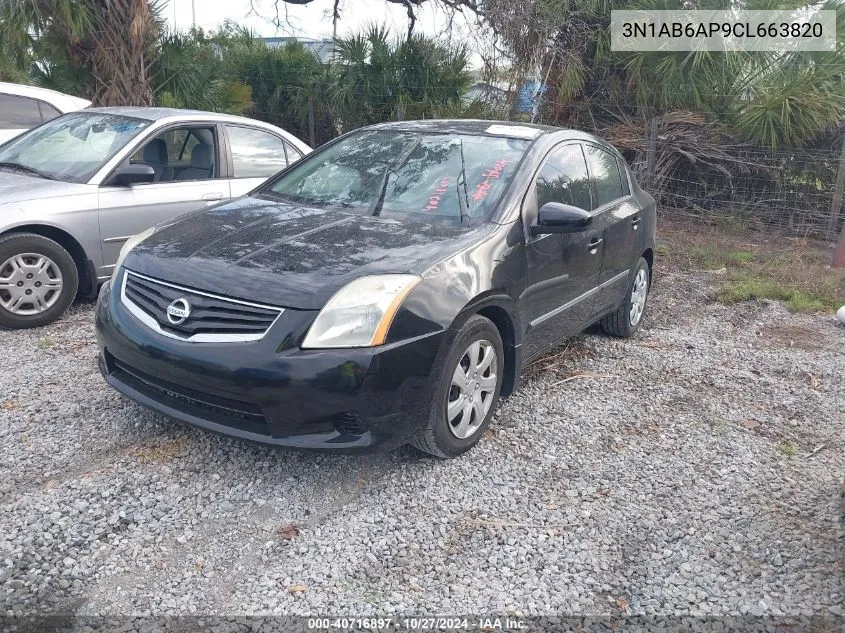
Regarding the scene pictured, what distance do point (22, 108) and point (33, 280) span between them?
3774mm

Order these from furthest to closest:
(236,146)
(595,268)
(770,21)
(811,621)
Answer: (770,21)
(236,146)
(595,268)
(811,621)

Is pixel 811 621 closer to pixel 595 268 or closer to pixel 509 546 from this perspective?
pixel 509 546

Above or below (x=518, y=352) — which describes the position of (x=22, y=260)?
above

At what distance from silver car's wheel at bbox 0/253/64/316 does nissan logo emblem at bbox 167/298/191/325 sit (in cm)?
241

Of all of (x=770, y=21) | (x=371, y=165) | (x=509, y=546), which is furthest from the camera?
(x=770, y=21)

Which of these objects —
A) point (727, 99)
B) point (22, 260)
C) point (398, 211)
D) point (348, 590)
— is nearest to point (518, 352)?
point (398, 211)

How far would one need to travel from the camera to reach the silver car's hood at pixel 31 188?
5.18m

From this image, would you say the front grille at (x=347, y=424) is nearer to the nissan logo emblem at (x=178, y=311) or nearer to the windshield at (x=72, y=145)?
the nissan logo emblem at (x=178, y=311)

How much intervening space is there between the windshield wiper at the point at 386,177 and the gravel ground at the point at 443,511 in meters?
1.32

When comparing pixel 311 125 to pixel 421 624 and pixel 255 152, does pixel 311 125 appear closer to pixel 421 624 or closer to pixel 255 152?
pixel 255 152

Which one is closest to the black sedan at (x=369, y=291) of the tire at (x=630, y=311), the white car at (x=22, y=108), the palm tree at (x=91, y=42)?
the tire at (x=630, y=311)

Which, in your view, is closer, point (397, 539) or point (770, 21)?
point (397, 539)

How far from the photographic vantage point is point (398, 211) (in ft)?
13.4

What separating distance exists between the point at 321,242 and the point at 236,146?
10.3 ft
